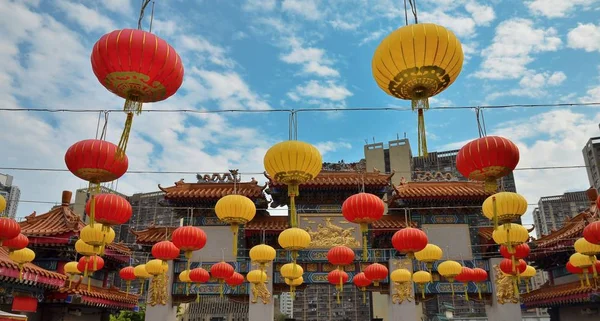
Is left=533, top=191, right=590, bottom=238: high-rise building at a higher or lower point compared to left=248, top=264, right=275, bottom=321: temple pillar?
higher

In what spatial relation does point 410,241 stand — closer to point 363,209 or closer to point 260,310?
point 363,209

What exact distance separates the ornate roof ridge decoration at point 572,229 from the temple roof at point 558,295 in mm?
1465

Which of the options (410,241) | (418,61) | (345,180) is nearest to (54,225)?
(345,180)

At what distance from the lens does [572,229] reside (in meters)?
14.1

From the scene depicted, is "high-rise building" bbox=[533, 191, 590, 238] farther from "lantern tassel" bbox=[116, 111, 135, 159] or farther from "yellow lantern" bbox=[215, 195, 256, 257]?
"lantern tassel" bbox=[116, 111, 135, 159]

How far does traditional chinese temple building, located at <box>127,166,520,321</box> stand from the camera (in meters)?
15.9

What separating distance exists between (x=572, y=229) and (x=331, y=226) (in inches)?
316

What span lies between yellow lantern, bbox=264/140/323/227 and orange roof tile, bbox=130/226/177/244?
31.6 ft

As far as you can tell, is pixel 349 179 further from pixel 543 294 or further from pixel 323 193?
pixel 543 294

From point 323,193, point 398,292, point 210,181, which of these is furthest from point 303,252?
point 210,181

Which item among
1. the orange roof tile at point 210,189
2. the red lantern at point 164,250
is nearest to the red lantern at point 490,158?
the red lantern at point 164,250

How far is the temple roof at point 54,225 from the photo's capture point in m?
13.6

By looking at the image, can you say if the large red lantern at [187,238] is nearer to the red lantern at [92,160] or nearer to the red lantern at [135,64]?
the red lantern at [92,160]

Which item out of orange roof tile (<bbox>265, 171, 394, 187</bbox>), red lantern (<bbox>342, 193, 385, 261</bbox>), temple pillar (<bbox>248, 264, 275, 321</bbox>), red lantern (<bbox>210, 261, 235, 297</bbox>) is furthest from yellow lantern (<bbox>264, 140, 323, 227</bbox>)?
temple pillar (<bbox>248, 264, 275, 321</bbox>)
